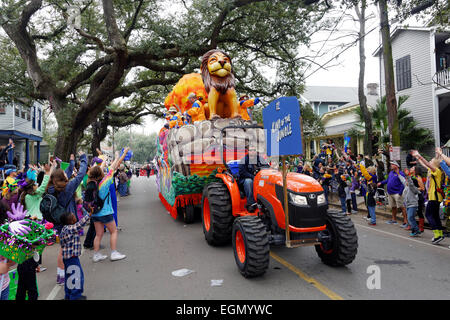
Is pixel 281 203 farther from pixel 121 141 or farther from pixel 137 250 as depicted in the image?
pixel 121 141

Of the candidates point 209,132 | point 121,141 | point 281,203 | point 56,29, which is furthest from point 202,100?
point 121,141

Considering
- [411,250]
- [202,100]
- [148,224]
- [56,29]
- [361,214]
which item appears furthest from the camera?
[56,29]

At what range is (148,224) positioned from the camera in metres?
8.24

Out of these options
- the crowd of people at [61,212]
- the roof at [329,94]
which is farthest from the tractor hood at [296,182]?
the roof at [329,94]

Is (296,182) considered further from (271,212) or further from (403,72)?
(403,72)

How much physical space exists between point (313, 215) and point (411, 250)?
111 inches

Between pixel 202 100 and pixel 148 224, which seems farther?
Answer: pixel 202 100

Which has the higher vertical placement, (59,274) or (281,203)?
(281,203)

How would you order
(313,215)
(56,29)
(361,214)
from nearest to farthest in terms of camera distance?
(313,215)
(361,214)
(56,29)

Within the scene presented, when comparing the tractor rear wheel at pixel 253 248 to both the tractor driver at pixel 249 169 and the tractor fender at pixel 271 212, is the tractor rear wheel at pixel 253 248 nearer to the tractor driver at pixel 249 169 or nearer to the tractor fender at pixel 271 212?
the tractor fender at pixel 271 212

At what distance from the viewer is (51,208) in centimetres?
386

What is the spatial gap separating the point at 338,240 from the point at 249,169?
78.1 inches

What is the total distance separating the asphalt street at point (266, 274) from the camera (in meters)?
3.71

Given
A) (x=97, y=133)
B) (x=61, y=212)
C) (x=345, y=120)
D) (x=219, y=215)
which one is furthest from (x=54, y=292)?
(x=345, y=120)
